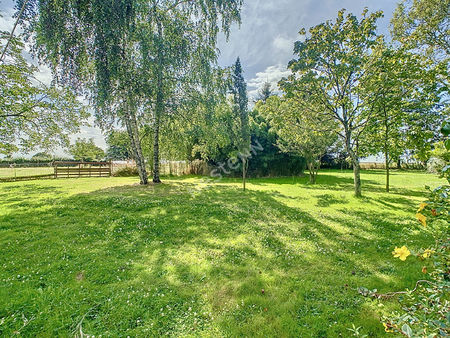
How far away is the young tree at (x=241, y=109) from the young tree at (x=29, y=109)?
918cm

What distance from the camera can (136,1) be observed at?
8.05 m

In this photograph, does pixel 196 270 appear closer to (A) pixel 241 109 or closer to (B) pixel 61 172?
(A) pixel 241 109

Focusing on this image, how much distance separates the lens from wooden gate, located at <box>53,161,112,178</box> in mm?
18125

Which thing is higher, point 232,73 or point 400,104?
point 232,73

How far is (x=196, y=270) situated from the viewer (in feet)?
11.0

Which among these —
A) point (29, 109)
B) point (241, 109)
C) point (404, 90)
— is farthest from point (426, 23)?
point (29, 109)

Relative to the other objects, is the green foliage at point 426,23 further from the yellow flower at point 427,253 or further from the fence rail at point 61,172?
the fence rail at point 61,172

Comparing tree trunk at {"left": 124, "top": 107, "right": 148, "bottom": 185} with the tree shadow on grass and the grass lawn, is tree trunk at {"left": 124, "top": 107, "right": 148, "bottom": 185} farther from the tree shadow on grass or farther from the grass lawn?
the tree shadow on grass

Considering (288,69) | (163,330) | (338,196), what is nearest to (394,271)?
(163,330)

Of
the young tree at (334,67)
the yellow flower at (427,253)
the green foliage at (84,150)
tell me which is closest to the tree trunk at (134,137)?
the young tree at (334,67)

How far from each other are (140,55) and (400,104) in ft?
38.3

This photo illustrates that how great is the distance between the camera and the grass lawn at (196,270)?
7.47 ft

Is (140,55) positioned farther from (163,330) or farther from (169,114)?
(163,330)

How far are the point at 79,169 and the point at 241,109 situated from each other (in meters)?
17.4
